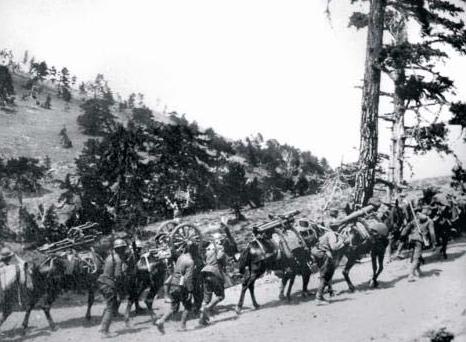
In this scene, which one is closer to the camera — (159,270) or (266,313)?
(266,313)

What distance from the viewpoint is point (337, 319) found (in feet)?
35.0

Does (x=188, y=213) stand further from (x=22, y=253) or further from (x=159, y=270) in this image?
(x=159, y=270)

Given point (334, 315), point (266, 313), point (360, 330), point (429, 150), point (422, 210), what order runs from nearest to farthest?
point (360, 330)
point (334, 315)
point (266, 313)
point (422, 210)
point (429, 150)

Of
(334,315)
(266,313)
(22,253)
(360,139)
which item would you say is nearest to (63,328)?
(266,313)

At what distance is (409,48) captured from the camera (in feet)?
52.2

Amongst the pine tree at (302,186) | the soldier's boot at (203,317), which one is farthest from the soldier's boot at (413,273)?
the pine tree at (302,186)

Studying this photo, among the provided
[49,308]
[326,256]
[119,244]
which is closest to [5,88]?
[49,308]

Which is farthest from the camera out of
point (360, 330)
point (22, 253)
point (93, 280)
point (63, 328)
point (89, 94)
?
point (89, 94)

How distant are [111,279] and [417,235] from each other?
348 inches

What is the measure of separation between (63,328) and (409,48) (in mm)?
14033

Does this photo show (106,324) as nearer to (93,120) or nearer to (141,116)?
(93,120)

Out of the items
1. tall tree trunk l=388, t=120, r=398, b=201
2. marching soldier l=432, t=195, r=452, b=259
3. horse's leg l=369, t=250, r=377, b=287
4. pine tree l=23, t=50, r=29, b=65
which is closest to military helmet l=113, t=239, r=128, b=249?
horse's leg l=369, t=250, r=377, b=287

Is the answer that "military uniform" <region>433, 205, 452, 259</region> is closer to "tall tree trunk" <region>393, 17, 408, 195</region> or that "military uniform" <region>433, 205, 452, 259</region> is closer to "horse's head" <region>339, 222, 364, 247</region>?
"tall tree trunk" <region>393, 17, 408, 195</region>

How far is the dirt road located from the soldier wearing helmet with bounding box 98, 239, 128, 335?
504mm
